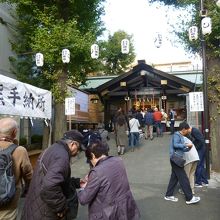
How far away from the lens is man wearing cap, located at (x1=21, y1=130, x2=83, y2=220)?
324 cm

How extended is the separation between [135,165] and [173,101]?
1171 cm

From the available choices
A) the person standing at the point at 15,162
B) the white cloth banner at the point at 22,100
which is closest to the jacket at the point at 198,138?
the white cloth banner at the point at 22,100

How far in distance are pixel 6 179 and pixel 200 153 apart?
6.39 meters

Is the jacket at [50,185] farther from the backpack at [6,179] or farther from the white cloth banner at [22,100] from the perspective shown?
the white cloth banner at [22,100]

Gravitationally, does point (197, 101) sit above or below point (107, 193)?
above

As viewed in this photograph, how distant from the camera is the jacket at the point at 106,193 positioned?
11.4 feet

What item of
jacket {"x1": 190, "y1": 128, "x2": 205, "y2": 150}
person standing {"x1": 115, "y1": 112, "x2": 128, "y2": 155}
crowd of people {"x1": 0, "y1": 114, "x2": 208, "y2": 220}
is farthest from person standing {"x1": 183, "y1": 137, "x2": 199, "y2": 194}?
person standing {"x1": 115, "y1": 112, "x2": 128, "y2": 155}

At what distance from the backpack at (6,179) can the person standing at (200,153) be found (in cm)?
584

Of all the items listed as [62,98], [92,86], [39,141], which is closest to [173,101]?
[92,86]

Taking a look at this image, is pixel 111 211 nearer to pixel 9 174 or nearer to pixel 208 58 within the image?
pixel 9 174

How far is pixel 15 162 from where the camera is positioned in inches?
145

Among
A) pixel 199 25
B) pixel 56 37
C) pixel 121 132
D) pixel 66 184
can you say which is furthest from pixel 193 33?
pixel 66 184

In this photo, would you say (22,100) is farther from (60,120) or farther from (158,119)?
(158,119)

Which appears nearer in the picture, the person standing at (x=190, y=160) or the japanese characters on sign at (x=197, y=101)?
the person standing at (x=190, y=160)
